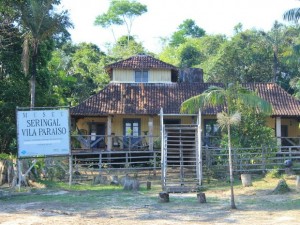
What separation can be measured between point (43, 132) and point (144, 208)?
624 cm

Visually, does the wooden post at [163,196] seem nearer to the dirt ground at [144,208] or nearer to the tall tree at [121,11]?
the dirt ground at [144,208]

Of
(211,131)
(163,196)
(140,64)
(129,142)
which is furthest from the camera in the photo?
(140,64)

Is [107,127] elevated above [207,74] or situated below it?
below

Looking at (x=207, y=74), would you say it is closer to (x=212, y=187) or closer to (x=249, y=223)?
(x=212, y=187)

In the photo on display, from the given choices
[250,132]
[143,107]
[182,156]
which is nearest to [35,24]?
[143,107]

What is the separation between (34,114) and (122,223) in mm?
8244

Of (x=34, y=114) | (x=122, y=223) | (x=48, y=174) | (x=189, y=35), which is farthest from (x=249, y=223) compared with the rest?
(x=189, y=35)

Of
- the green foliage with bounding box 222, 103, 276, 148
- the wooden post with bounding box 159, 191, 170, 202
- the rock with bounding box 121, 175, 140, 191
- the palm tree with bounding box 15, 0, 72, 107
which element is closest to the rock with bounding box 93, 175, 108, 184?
the rock with bounding box 121, 175, 140, 191

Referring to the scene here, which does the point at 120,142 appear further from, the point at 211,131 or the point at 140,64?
the point at 211,131

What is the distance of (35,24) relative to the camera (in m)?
24.5

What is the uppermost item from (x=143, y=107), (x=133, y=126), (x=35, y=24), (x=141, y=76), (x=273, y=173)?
(x=35, y=24)

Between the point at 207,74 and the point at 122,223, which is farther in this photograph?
the point at 207,74

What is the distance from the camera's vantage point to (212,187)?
20.1 m

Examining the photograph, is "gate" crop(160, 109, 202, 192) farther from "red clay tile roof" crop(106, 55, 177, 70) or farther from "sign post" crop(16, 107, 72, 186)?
"red clay tile roof" crop(106, 55, 177, 70)
